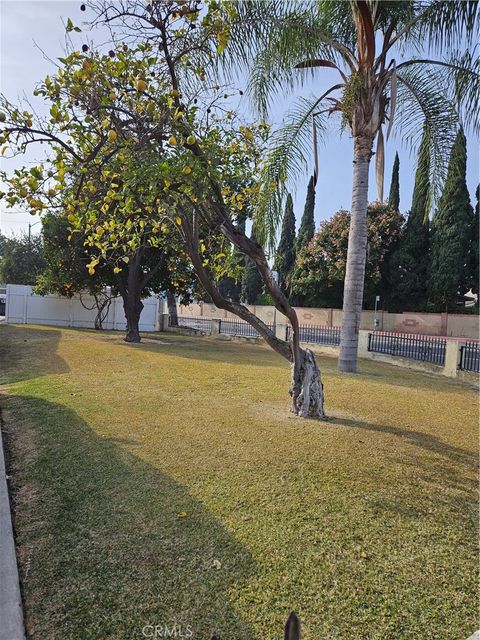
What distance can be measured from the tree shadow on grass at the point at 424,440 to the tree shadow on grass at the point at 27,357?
623 cm

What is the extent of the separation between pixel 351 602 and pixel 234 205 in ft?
16.4

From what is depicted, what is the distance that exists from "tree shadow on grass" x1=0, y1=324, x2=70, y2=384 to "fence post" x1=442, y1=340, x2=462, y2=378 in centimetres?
949

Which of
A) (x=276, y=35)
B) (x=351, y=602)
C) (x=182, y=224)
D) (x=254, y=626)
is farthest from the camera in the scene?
(x=276, y=35)

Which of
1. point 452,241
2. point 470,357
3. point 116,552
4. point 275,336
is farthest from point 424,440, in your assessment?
point 452,241

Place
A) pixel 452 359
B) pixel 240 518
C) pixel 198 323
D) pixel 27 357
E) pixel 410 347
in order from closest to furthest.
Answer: pixel 240 518, pixel 27 357, pixel 452 359, pixel 410 347, pixel 198 323

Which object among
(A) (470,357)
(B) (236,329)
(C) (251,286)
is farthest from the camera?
(C) (251,286)

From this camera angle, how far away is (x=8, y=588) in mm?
2467

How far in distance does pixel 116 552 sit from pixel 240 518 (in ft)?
3.03

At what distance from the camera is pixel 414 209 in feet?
98.1

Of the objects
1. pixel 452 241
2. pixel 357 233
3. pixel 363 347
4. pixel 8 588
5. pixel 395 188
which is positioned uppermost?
pixel 395 188

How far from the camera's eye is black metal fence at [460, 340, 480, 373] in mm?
11273

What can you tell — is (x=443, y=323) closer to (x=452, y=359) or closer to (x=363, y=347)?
(x=363, y=347)

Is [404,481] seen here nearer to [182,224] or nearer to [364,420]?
[364,420]

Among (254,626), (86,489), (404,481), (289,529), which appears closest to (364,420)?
(404,481)
